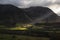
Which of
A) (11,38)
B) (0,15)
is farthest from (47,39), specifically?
(0,15)

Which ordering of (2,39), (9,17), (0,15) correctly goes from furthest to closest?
(0,15) < (9,17) < (2,39)

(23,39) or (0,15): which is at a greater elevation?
(0,15)

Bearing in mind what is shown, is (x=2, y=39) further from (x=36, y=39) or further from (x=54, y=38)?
(x=54, y=38)

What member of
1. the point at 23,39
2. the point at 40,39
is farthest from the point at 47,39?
the point at 23,39

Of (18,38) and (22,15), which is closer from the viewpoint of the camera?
(18,38)

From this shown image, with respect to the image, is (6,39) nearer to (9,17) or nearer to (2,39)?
(2,39)

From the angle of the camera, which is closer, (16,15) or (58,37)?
(58,37)

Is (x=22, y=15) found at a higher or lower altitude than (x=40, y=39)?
higher

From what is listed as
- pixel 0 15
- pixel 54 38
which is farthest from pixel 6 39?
pixel 0 15

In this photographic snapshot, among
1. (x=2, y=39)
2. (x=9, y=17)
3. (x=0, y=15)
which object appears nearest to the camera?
(x=2, y=39)
